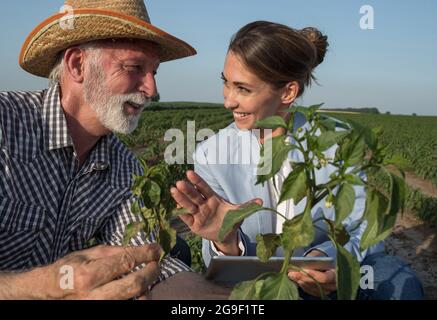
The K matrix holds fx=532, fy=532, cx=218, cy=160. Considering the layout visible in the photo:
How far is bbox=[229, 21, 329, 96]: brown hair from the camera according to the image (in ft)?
9.09

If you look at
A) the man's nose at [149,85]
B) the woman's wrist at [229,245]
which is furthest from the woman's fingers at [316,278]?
the man's nose at [149,85]

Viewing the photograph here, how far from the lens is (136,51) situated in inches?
94.3

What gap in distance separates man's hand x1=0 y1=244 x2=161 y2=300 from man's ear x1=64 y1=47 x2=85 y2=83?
40.6 inches

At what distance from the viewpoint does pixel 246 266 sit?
147 cm

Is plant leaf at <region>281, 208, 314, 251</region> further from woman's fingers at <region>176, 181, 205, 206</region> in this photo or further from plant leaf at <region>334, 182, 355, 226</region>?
woman's fingers at <region>176, 181, 205, 206</region>

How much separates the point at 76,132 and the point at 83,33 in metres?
0.44

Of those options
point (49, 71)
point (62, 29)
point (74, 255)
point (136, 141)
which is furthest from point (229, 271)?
point (136, 141)

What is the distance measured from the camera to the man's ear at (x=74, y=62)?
2.39 meters

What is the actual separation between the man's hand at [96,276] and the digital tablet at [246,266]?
19cm

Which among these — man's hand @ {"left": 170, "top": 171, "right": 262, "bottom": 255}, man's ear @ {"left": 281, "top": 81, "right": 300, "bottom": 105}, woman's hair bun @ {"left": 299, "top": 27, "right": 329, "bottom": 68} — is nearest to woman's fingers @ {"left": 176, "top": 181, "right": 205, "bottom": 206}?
man's hand @ {"left": 170, "top": 171, "right": 262, "bottom": 255}

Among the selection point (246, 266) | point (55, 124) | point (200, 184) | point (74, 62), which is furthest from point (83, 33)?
point (246, 266)

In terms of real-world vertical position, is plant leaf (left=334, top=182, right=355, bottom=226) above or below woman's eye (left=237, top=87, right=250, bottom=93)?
below
